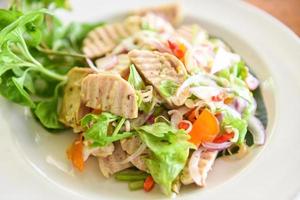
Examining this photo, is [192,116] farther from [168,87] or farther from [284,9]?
[284,9]

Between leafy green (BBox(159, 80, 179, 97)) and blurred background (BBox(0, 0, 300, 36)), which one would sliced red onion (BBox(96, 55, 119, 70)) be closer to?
leafy green (BBox(159, 80, 179, 97))

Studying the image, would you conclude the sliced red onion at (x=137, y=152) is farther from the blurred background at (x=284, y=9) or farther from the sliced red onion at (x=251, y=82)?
the blurred background at (x=284, y=9)

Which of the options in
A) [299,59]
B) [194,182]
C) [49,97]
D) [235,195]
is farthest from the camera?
[49,97]

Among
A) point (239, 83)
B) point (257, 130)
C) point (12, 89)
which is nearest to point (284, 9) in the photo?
point (239, 83)

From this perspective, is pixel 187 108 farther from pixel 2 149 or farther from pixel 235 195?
pixel 2 149

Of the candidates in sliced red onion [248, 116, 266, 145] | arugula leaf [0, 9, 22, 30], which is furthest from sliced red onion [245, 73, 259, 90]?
arugula leaf [0, 9, 22, 30]

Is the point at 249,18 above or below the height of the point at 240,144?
above

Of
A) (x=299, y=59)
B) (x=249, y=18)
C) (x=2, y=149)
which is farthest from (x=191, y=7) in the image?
(x=2, y=149)
